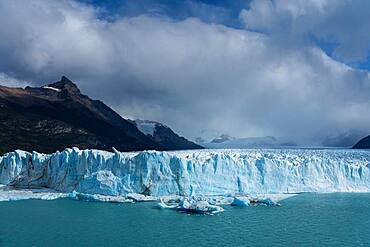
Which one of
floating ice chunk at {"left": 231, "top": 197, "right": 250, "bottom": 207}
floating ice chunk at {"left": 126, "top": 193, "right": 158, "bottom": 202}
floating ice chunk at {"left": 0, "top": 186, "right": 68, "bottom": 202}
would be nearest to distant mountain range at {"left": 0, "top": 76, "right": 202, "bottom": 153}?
floating ice chunk at {"left": 0, "top": 186, "right": 68, "bottom": 202}

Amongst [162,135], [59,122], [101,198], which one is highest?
[162,135]

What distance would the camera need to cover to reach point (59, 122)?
65188 millimetres

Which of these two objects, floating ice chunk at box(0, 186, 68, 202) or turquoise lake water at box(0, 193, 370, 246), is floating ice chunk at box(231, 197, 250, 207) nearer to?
turquoise lake water at box(0, 193, 370, 246)

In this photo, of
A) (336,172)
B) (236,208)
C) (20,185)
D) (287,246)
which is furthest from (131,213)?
(336,172)

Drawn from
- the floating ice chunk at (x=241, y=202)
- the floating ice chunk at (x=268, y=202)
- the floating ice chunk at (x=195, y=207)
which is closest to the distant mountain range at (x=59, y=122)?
the floating ice chunk at (x=195, y=207)

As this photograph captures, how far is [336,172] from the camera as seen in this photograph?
26844 mm

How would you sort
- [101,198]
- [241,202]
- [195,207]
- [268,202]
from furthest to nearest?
[101,198] < [268,202] < [241,202] < [195,207]

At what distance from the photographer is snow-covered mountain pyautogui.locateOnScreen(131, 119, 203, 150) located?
9928 cm

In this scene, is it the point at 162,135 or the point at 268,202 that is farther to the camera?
the point at 162,135

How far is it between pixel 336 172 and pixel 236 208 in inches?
354

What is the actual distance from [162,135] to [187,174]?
251ft

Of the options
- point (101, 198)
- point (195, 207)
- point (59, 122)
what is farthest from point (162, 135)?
point (195, 207)

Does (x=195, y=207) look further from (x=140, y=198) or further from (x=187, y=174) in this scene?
(x=187, y=174)

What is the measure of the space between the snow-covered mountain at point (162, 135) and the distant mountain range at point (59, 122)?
0.54m
